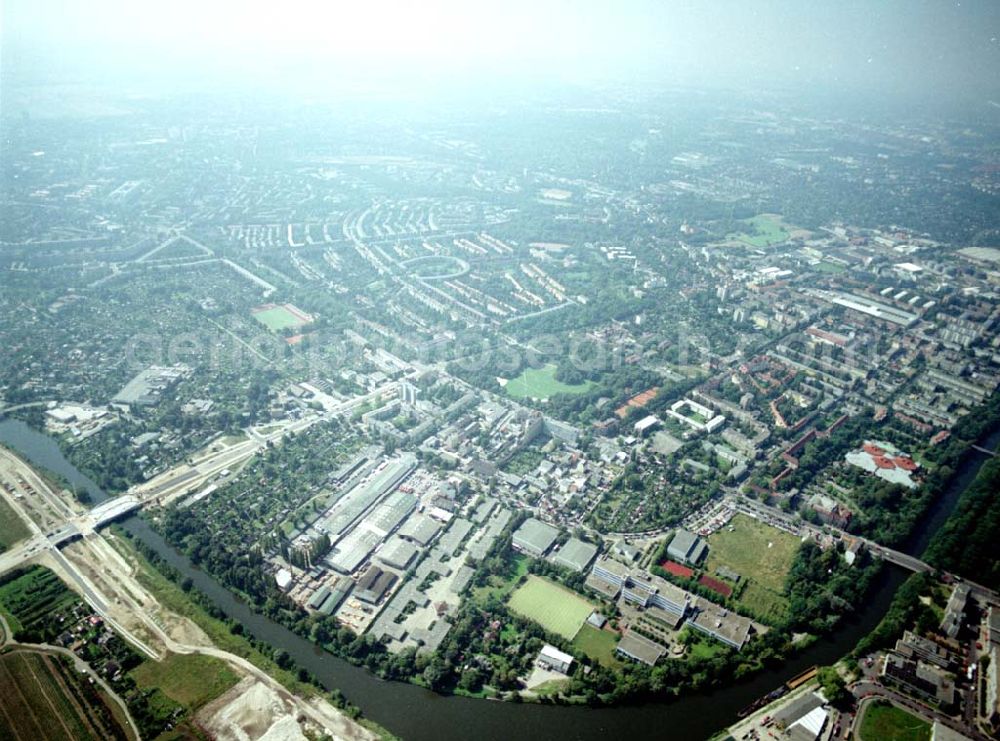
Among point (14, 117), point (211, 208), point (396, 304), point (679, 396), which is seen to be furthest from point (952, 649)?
point (14, 117)

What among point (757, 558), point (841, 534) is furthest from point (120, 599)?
point (841, 534)

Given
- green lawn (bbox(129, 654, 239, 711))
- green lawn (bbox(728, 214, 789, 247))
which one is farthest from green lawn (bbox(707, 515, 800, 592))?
green lawn (bbox(728, 214, 789, 247))

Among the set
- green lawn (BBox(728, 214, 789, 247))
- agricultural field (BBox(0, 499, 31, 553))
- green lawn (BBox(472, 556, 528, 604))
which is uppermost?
green lawn (BBox(728, 214, 789, 247))

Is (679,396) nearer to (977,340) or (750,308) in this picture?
(750,308)

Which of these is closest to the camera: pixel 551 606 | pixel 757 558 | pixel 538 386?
pixel 551 606

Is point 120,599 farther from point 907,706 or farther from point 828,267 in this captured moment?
point 828,267

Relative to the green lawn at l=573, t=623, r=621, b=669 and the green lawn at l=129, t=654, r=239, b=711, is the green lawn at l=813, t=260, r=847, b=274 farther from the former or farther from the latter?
the green lawn at l=129, t=654, r=239, b=711
